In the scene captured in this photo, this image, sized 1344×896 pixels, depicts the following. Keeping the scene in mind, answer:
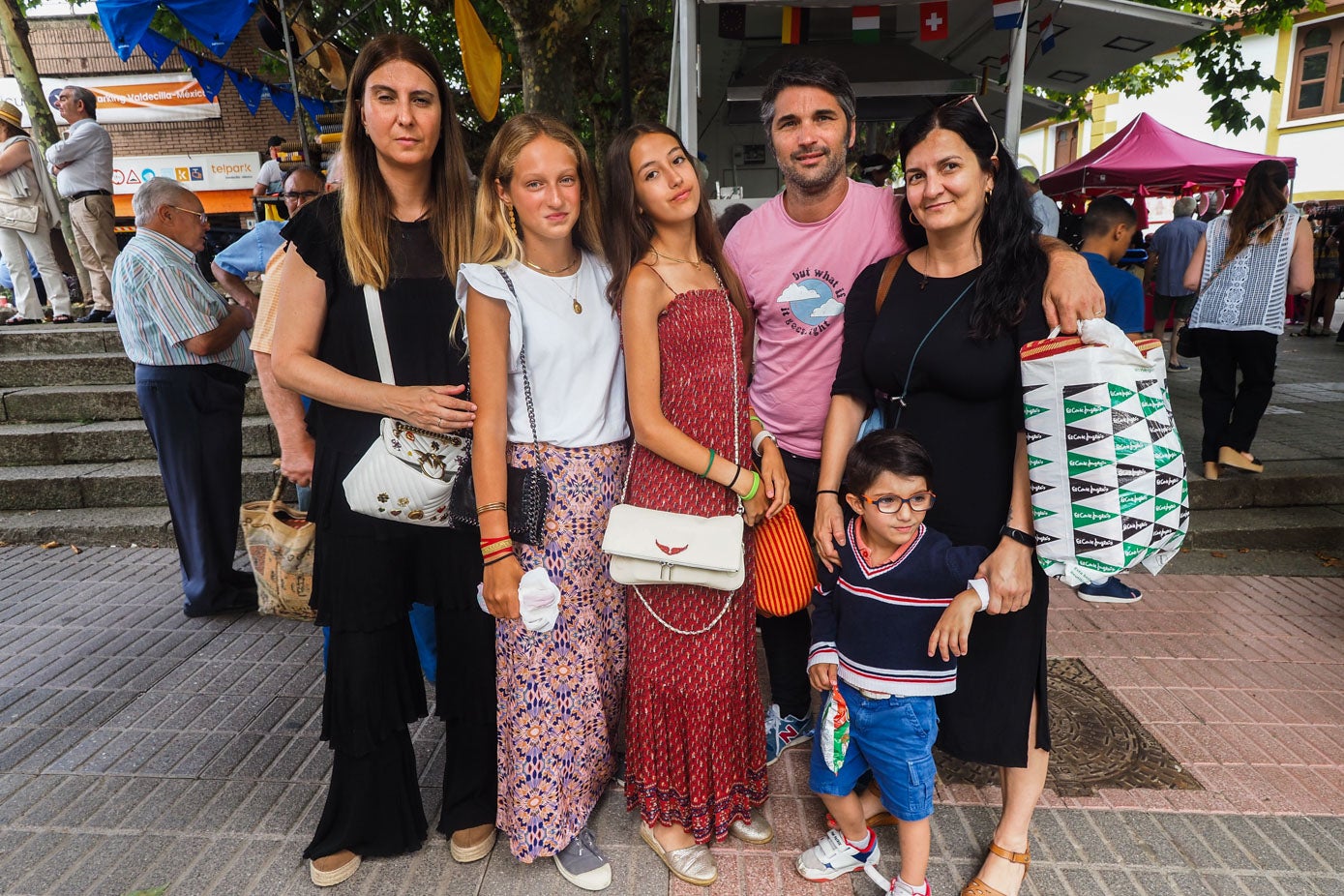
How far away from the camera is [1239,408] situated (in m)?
5.14

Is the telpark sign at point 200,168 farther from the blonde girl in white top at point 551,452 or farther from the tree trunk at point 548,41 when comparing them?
the blonde girl in white top at point 551,452

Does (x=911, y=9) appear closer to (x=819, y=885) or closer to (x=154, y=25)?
(x=819, y=885)

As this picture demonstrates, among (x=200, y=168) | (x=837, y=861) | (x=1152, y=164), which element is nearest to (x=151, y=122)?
(x=200, y=168)

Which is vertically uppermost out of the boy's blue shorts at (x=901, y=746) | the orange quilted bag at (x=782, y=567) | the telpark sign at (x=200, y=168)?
the telpark sign at (x=200, y=168)

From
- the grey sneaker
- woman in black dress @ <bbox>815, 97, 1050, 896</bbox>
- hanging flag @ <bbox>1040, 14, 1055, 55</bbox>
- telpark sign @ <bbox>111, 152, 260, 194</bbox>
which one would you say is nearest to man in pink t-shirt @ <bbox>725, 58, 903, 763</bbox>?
woman in black dress @ <bbox>815, 97, 1050, 896</bbox>

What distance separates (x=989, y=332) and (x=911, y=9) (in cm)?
605

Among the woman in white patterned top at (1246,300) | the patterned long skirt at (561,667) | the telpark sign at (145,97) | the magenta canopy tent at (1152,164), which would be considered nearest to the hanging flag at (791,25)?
the woman in white patterned top at (1246,300)

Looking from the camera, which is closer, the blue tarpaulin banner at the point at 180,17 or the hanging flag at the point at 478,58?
the blue tarpaulin banner at the point at 180,17

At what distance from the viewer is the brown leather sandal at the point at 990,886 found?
2.17 metres

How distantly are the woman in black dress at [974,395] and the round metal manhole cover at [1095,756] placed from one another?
0.57 m

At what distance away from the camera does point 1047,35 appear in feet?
20.2

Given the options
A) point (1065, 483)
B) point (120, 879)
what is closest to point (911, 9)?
point (1065, 483)

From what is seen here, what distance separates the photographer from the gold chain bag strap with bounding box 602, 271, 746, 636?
2029mm

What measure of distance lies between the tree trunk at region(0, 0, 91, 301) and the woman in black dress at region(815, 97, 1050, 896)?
9.00m
